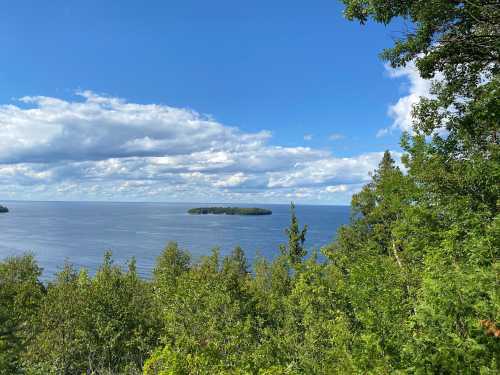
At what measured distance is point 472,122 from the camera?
47.1 ft

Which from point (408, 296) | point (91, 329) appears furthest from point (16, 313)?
point (408, 296)

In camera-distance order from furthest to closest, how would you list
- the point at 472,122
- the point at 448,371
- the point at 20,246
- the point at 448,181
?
the point at 20,246
the point at 448,181
the point at 472,122
the point at 448,371

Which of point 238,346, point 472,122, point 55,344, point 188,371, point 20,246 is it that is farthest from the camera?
point 20,246

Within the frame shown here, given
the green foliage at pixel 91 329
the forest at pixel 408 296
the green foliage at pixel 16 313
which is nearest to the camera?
the forest at pixel 408 296

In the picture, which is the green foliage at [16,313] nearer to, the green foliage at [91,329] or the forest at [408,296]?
the forest at [408,296]

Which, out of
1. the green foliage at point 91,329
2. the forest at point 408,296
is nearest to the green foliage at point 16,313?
the forest at point 408,296

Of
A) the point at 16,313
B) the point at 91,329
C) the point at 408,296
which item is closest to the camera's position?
the point at 408,296

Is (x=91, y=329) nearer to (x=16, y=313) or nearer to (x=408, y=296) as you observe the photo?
(x=16, y=313)

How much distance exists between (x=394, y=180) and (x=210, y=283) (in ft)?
51.2

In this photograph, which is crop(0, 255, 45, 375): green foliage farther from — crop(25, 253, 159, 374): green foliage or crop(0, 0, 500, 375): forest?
crop(25, 253, 159, 374): green foliage

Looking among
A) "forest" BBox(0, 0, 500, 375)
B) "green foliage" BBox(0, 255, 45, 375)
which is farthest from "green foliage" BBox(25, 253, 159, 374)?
"green foliage" BBox(0, 255, 45, 375)

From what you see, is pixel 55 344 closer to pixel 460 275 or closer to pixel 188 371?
pixel 188 371

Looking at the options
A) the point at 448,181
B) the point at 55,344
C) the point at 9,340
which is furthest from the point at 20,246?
the point at 448,181

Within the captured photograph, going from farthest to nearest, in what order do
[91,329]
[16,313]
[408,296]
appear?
[16,313] < [91,329] < [408,296]
